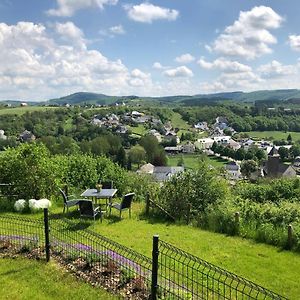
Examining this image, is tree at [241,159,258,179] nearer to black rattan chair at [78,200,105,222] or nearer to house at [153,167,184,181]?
house at [153,167,184,181]

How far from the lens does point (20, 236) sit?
29.5 ft

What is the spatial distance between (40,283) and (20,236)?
8.85 feet

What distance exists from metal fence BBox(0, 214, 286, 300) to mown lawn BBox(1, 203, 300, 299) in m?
0.76

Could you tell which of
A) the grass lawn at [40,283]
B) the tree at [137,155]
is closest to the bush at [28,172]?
the grass lawn at [40,283]

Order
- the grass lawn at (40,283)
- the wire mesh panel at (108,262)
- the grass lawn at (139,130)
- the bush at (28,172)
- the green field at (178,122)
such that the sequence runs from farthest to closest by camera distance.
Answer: the green field at (178,122) → the grass lawn at (139,130) → the bush at (28,172) → the wire mesh panel at (108,262) → the grass lawn at (40,283)

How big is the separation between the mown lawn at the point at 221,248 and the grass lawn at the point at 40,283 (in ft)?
7.65

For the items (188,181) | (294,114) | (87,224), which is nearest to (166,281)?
A: (87,224)

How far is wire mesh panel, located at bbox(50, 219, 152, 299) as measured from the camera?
6364 millimetres

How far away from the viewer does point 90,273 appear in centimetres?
694

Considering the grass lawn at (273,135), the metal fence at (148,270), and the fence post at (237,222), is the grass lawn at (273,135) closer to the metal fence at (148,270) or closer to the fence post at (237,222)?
the fence post at (237,222)

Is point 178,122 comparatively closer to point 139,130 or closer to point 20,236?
point 139,130

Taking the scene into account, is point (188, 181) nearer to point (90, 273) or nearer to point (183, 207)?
point (183, 207)

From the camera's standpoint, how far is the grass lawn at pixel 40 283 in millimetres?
6145

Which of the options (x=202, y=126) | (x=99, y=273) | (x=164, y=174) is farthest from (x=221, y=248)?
(x=202, y=126)
